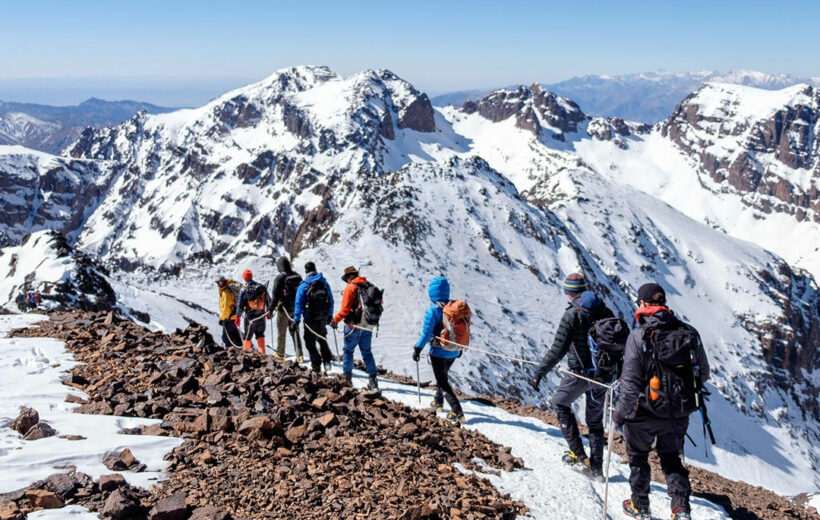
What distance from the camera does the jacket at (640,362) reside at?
641 cm

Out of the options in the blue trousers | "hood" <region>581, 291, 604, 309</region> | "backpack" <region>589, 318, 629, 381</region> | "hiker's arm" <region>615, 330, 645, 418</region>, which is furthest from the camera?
the blue trousers

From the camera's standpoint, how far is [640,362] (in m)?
6.53

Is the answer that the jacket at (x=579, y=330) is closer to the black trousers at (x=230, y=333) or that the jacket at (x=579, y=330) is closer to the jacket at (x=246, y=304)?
the jacket at (x=246, y=304)

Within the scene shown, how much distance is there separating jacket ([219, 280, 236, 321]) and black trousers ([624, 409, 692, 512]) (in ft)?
40.3

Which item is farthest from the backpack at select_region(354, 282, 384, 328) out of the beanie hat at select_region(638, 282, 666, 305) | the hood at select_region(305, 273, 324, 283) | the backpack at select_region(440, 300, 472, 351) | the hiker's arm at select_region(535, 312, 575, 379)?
the beanie hat at select_region(638, 282, 666, 305)

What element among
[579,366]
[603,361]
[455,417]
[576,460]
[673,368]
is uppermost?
[673,368]

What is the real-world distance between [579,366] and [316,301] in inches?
268

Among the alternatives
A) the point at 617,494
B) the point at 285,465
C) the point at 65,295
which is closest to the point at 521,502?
the point at 617,494

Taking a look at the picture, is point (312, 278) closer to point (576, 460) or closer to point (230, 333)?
point (230, 333)

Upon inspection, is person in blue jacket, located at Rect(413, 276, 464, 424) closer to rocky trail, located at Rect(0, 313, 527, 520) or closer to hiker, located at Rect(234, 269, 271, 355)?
rocky trail, located at Rect(0, 313, 527, 520)

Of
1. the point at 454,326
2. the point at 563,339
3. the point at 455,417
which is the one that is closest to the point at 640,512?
the point at 563,339

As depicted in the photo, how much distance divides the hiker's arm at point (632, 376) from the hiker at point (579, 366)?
1571 millimetres

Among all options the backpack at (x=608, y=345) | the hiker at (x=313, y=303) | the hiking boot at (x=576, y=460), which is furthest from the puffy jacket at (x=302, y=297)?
the backpack at (x=608, y=345)

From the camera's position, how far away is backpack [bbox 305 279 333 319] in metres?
12.7
